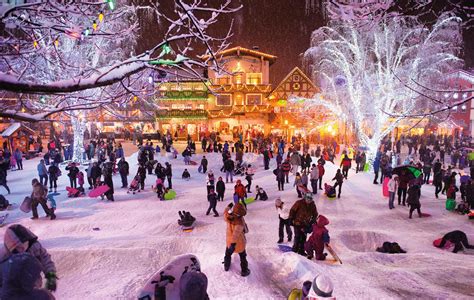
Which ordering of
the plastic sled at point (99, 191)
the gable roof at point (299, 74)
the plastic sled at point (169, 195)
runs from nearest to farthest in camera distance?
the plastic sled at point (99, 191) → the plastic sled at point (169, 195) → the gable roof at point (299, 74)

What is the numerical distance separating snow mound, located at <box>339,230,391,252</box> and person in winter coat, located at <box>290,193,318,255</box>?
2.16 meters

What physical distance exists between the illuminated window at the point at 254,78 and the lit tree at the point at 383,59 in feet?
66.5

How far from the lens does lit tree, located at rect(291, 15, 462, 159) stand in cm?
1752

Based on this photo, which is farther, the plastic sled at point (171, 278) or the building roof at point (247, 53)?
the building roof at point (247, 53)

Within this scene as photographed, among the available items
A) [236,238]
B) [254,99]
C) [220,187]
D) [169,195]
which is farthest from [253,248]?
[254,99]

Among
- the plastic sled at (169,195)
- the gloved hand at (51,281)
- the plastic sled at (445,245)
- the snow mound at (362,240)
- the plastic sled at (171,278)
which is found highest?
the plastic sled at (171,278)

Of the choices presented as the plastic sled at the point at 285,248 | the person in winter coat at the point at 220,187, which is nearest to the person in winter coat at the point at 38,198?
the person in winter coat at the point at 220,187

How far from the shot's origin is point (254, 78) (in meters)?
40.8

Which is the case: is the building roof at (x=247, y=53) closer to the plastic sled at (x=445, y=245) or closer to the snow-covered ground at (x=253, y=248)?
the snow-covered ground at (x=253, y=248)

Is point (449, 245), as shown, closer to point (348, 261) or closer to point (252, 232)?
point (348, 261)

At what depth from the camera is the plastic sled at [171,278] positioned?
3.50 m

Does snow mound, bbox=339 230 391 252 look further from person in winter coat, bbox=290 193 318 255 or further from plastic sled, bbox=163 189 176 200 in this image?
plastic sled, bbox=163 189 176 200

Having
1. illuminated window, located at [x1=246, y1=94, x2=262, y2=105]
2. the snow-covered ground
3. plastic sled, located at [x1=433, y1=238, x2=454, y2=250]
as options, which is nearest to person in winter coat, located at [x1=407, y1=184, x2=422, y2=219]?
the snow-covered ground

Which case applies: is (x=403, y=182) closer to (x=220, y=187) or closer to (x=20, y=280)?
(x=220, y=187)
